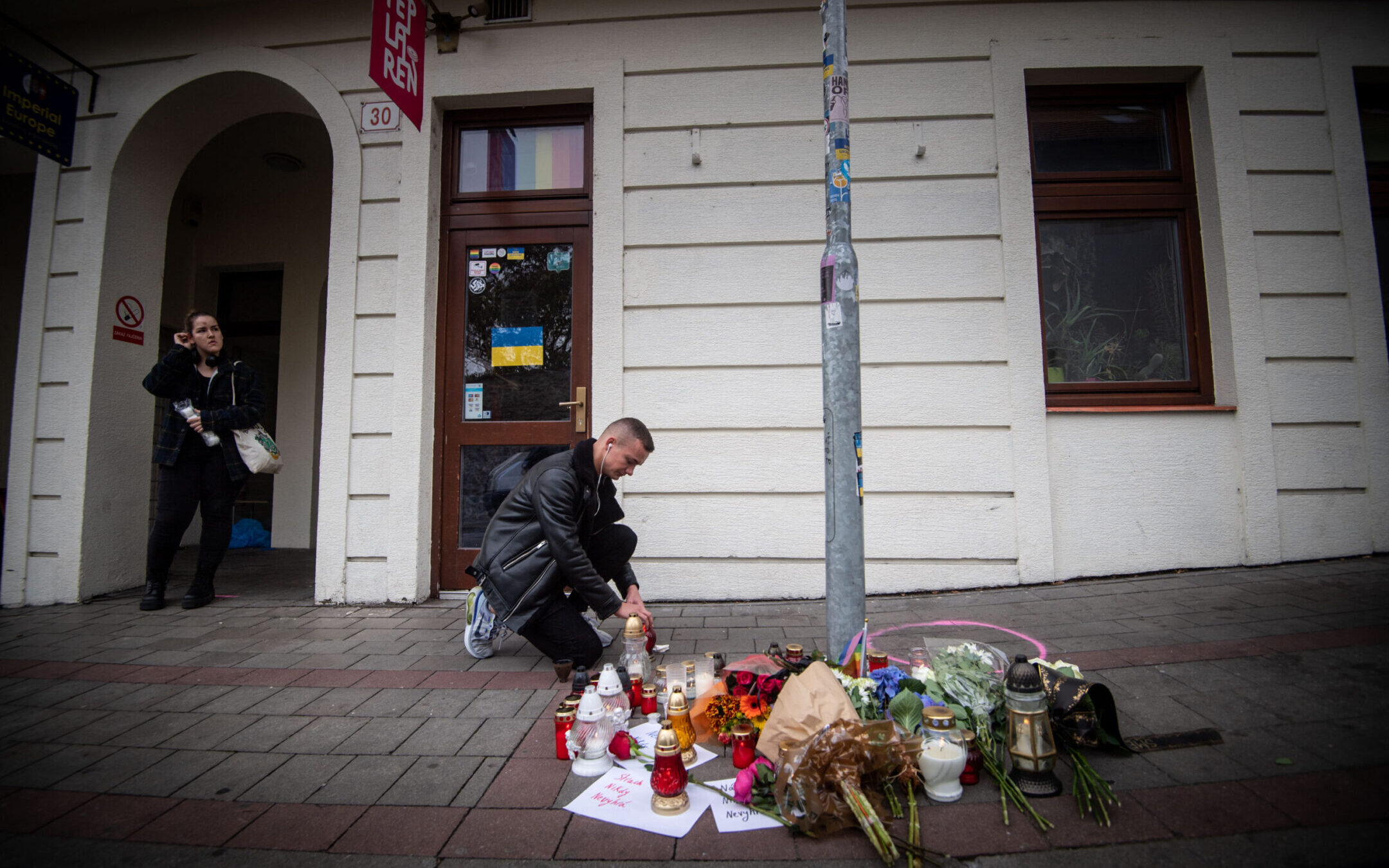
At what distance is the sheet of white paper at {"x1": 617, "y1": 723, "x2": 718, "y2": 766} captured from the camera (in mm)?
2123

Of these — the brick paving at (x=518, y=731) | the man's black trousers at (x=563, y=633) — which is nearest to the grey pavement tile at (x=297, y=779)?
the brick paving at (x=518, y=731)

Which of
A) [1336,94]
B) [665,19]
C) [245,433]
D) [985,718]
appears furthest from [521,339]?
[1336,94]

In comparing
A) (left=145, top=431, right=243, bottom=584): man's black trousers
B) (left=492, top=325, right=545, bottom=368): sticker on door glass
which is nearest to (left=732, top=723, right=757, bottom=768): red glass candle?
(left=492, top=325, right=545, bottom=368): sticker on door glass

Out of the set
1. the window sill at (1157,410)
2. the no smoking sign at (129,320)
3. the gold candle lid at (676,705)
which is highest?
the no smoking sign at (129,320)

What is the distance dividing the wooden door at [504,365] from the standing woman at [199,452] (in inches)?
53.3

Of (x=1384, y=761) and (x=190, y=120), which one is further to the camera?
(x=190, y=120)

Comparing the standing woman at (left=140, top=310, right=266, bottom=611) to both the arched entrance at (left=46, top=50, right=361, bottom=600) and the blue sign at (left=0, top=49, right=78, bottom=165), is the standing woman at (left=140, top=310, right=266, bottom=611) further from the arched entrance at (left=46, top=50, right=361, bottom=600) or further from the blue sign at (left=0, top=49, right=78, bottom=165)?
the blue sign at (left=0, top=49, right=78, bottom=165)

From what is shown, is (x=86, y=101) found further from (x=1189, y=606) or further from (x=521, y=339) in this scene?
(x=1189, y=606)

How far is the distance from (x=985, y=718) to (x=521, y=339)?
3.73 meters

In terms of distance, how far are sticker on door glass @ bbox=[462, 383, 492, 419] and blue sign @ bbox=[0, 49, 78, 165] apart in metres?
3.47

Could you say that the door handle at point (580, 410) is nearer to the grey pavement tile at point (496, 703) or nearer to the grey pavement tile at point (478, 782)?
the grey pavement tile at point (496, 703)

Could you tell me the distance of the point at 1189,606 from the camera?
11.3ft

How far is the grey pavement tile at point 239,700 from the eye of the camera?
2645 millimetres

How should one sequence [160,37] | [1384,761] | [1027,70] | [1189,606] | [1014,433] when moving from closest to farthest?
[1384,761]
[1189,606]
[1014,433]
[1027,70]
[160,37]
